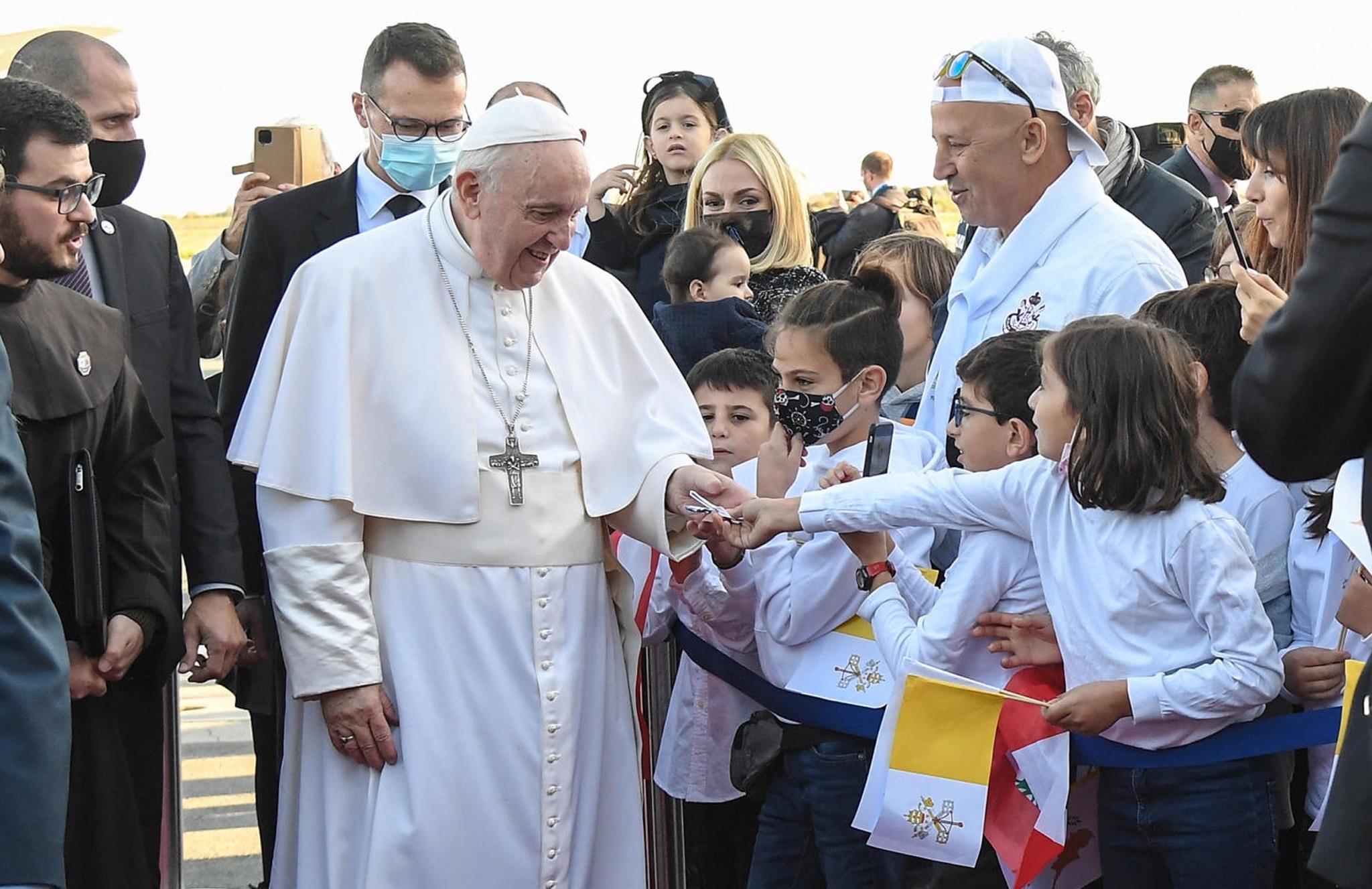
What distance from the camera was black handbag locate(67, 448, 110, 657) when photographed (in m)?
3.54

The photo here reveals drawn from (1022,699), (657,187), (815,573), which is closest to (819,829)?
(815,573)

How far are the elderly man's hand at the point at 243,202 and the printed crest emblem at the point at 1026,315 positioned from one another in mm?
2547

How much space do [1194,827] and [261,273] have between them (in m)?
2.96

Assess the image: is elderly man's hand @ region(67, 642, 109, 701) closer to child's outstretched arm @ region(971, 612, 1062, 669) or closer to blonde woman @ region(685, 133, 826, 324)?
child's outstretched arm @ region(971, 612, 1062, 669)

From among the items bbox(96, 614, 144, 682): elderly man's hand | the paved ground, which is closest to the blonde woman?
bbox(96, 614, 144, 682): elderly man's hand

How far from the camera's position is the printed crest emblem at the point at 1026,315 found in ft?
13.7

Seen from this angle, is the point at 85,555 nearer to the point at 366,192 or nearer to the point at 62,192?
the point at 62,192

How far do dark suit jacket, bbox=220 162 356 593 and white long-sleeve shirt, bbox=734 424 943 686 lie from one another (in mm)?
1461

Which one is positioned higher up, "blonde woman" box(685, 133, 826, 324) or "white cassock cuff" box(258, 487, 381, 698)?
"blonde woman" box(685, 133, 826, 324)

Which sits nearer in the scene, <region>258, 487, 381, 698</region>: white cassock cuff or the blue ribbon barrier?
the blue ribbon barrier

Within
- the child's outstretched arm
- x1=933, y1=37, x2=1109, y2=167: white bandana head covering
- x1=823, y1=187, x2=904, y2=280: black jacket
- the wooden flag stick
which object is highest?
x1=933, y1=37, x2=1109, y2=167: white bandana head covering

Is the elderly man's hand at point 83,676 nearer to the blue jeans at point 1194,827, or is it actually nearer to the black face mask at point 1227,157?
the blue jeans at point 1194,827

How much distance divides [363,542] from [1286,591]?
2.03 meters

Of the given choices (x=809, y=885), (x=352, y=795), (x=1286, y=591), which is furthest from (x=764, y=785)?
(x=1286, y=591)
